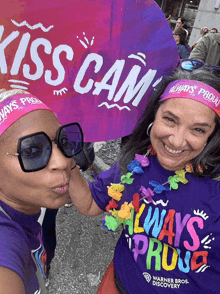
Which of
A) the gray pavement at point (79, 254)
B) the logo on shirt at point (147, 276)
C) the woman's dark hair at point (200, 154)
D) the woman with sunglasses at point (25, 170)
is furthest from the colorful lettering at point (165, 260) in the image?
the gray pavement at point (79, 254)

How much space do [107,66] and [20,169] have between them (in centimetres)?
70

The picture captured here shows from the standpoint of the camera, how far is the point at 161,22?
1076mm

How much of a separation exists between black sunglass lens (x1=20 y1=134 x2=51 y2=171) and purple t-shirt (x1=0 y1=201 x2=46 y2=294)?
0.71ft

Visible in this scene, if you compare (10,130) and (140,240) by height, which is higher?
(10,130)

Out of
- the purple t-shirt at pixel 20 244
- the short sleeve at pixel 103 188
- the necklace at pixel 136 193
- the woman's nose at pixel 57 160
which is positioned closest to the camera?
the purple t-shirt at pixel 20 244

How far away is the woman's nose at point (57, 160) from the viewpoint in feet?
2.64

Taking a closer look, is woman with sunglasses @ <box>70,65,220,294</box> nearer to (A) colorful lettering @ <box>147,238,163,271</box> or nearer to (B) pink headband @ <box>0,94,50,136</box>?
(A) colorful lettering @ <box>147,238,163,271</box>

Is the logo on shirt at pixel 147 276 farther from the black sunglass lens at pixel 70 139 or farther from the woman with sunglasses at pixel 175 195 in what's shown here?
the black sunglass lens at pixel 70 139

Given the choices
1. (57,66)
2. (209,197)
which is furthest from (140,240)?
(57,66)

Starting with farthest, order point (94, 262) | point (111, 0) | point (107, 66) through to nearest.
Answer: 1. point (94, 262)
2. point (107, 66)
3. point (111, 0)

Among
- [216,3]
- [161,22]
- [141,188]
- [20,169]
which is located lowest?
[141,188]

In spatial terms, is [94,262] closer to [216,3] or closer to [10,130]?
[10,130]

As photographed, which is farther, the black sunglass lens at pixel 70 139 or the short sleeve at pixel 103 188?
the short sleeve at pixel 103 188

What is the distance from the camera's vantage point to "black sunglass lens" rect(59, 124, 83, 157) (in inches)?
34.5
